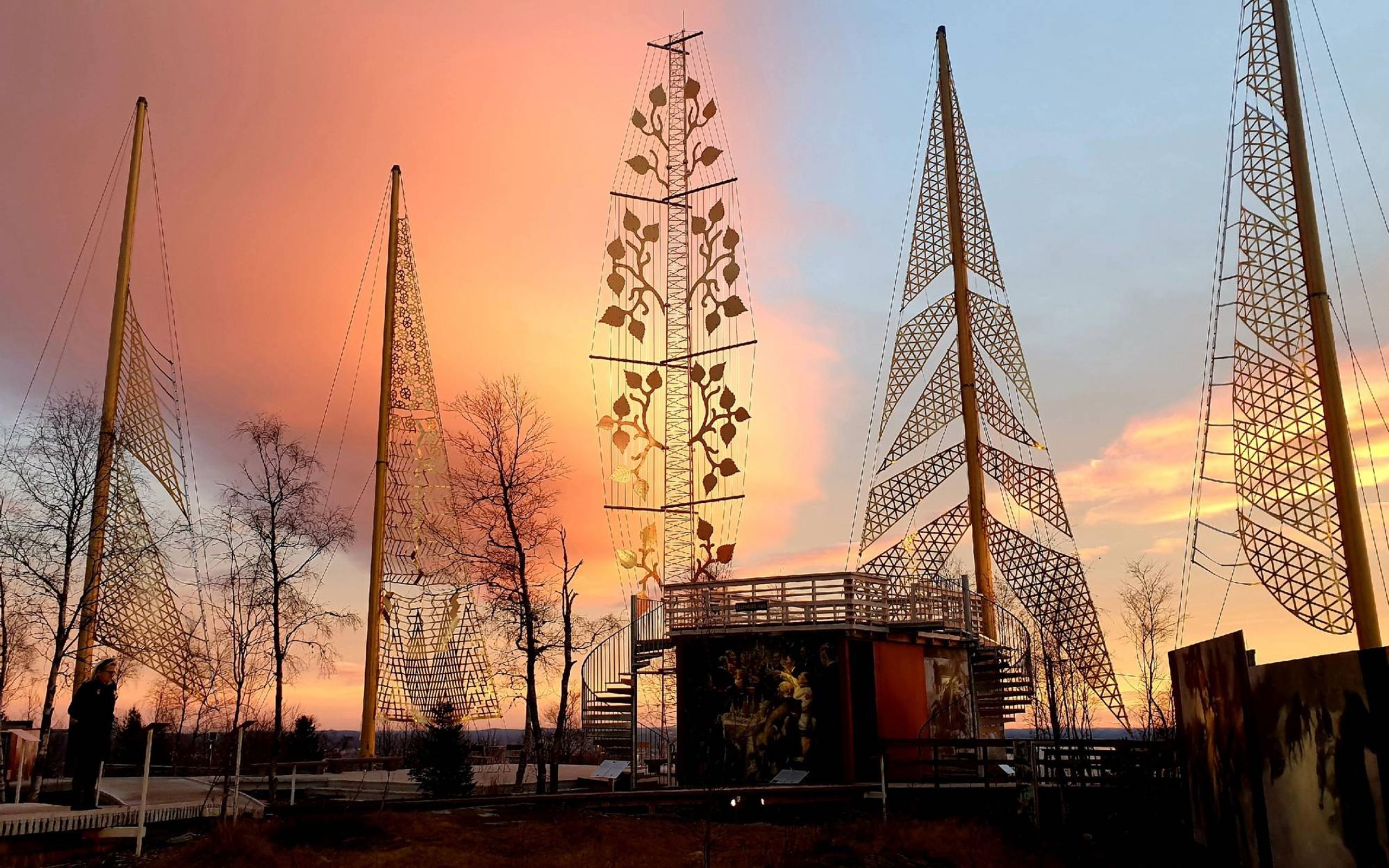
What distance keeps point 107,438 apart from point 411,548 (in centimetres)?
778

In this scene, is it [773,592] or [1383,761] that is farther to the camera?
[773,592]

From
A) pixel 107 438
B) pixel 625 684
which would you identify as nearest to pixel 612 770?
pixel 625 684

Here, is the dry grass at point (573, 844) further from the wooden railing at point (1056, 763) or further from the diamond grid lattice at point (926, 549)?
the diamond grid lattice at point (926, 549)

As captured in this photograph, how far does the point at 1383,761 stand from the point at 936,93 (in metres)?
24.7

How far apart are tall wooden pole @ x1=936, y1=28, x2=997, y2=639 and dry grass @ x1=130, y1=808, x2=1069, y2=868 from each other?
9695mm

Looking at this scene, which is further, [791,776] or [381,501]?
[381,501]

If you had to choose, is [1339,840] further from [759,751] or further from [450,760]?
[450,760]

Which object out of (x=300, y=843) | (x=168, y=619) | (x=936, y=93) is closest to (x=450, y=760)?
(x=168, y=619)

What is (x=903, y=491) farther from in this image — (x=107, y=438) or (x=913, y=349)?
(x=107, y=438)

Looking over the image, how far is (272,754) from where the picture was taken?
22656 mm

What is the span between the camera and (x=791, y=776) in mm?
21281

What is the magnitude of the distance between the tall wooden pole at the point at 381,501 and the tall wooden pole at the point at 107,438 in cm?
628

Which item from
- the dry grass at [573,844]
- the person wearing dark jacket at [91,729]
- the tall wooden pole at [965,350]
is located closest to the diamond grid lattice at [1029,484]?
the tall wooden pole at [965,350]

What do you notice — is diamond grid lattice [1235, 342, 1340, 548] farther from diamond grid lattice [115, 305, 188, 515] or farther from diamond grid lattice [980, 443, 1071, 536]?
diamond grid lattice [115, 305, 188, 515]
